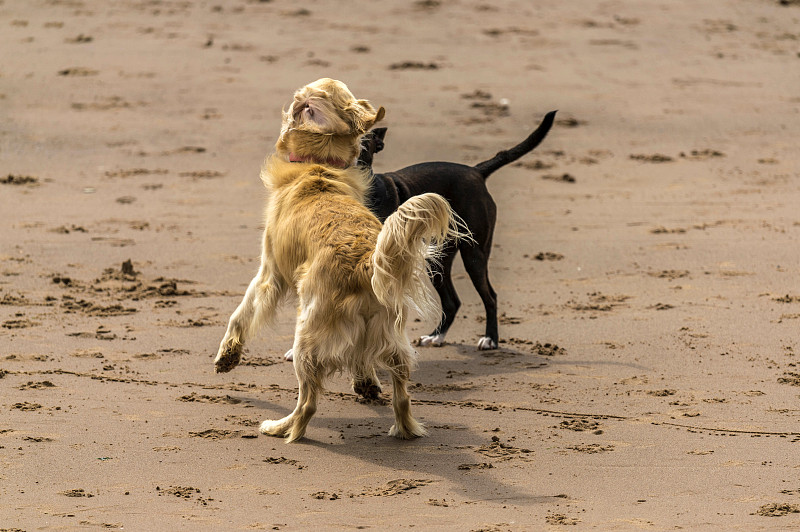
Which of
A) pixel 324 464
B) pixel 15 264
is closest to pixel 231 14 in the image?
pixel 15 264

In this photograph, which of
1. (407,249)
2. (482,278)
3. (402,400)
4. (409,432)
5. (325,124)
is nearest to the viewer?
(407,249)

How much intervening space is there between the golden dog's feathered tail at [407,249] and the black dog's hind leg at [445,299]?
2282mm

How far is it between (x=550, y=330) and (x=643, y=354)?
85cm

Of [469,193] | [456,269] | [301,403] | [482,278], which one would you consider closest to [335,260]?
[301,403]

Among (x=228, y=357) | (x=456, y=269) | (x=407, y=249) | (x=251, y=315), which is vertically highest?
(x=407, y=249)

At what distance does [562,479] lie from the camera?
4.85 m

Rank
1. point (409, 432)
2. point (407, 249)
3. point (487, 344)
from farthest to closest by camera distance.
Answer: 1. point (487, 344)
2. point (409, 432)
3. point (407, 249)

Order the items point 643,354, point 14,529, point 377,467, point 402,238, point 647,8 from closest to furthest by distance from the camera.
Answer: point 14,529 < point 402,238 < point 377,467 < point 643,354 < point 647,8

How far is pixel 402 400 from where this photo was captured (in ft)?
17.4

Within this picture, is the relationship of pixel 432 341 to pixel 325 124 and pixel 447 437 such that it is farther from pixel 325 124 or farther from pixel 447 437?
pixel 325 124

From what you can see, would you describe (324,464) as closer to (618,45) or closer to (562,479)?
(562,479)

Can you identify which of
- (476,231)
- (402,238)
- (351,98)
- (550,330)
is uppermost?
(351,98)

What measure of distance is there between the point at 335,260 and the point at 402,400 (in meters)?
0.87

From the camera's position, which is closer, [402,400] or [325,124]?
[402,400]
